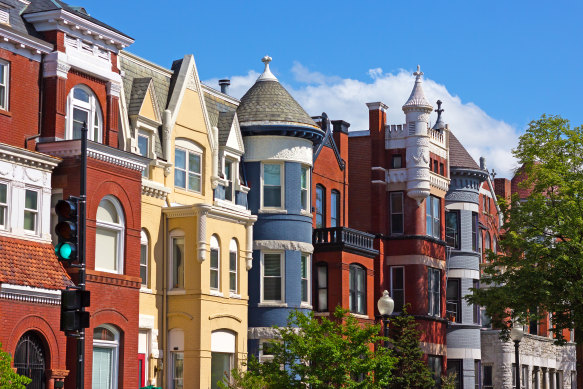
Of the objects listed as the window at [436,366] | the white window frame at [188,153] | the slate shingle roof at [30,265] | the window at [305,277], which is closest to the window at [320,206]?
the window at [305,277]

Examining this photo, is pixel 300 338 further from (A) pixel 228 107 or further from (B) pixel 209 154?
(A) pixel 228 107

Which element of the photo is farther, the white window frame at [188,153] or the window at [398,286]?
the window at [398,286]

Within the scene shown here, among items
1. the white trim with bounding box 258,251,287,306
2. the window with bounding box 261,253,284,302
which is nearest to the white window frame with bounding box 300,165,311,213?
the white trim with bounding box 258,251,287,306

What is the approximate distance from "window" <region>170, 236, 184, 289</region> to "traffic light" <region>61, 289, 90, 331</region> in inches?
668

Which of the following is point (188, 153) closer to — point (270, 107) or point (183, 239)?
point (183, 239)

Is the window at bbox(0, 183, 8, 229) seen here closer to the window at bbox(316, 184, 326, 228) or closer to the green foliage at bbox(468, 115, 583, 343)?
the window at bbox(316, 184, 326, 228)

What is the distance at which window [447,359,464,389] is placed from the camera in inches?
2239

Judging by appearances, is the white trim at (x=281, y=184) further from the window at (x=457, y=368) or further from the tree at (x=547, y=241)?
the window at (x=457, y=368)

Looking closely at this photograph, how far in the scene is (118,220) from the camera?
34.2 m

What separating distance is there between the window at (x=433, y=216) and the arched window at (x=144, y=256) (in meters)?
20.6

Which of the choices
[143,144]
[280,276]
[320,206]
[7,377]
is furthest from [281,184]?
[7,377]

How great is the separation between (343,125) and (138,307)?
811 inches

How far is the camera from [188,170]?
40688 millimetres

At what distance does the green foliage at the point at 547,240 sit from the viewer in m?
49.3
